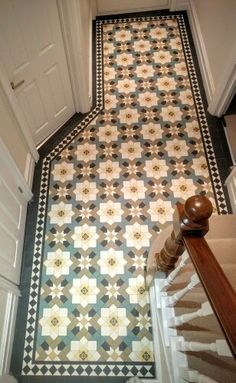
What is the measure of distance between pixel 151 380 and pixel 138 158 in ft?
6.55

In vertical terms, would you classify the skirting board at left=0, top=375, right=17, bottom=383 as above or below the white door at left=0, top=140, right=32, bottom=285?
below

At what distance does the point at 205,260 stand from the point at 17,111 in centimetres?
217

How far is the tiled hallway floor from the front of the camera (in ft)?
7.89

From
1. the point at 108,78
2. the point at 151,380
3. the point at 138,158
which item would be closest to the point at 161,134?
the point at 138,158

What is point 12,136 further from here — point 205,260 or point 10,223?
point 205,260

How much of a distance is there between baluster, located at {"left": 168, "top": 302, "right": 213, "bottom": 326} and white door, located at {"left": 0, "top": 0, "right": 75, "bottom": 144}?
2144mm

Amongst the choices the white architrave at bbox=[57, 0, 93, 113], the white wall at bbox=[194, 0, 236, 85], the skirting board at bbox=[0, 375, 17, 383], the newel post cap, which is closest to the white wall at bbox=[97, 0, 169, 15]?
the white architrave at bbox=[57, 0, 93, 113]

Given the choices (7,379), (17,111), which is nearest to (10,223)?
(17,111)

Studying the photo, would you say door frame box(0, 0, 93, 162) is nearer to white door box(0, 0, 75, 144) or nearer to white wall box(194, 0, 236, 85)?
white door box(0, 0, 75, 144)

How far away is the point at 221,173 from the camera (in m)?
3.07

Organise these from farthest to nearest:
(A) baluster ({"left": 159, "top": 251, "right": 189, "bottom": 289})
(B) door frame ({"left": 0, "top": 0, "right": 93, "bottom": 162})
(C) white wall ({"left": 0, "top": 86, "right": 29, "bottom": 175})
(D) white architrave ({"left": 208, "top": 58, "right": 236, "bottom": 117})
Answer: (D) white architrave ({"left": 208, "top": 58, "right": 236, "bottom": 117}), (B) door frame ({"left": 0, "top": 0, "right": 93, "bottom": 162}), (C) white wall ({"left": 0, "top": 86, "right": 29, "bottom": 175}), (A) baluster ({"left": 159, "top": 251, "right": 189, "bottom": 289})

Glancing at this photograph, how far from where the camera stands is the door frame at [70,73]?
99.0 inches

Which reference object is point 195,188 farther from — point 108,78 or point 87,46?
point 87,46

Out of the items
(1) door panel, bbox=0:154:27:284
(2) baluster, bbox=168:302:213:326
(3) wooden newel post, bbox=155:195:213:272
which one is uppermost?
(3) wooden newel post, bbox=155:195:213:272
